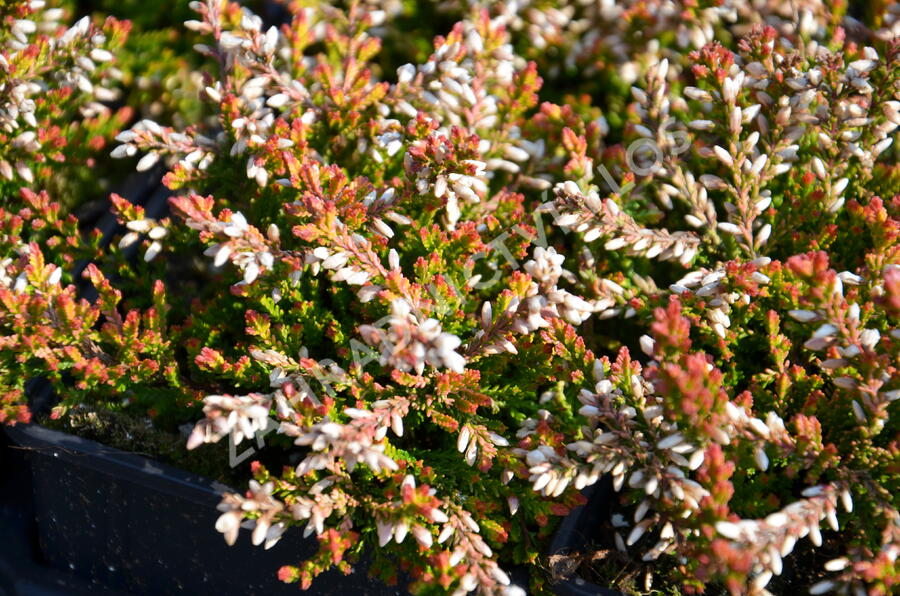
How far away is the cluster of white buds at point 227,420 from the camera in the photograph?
1361 mm

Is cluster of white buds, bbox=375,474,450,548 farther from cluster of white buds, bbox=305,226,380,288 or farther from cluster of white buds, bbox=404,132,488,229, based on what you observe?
cluster of white buds, bbox=404,132,488,229

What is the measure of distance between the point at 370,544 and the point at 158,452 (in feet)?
1.74

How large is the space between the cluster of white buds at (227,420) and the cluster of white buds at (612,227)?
26.4 inches

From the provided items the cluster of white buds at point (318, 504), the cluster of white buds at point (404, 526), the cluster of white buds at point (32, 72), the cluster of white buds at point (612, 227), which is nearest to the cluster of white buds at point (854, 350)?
the cluster of white buds at point (612, 227)

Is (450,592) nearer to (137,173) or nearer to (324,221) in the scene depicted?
(324,221)

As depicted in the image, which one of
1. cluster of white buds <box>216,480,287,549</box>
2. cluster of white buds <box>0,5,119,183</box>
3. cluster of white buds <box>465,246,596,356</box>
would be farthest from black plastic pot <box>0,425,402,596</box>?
cluster of white buds <box>0,5,119,183</box>

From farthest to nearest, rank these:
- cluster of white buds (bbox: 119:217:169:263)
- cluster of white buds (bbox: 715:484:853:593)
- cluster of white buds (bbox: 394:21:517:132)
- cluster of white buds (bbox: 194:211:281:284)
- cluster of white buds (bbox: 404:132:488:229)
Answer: cluster of white buds (bbox: 394:21:517:132) → cluster of white buds (bbox: 119:217:169:263) → cluster of white buds (bbox: 404:132:488:229) → cluster of white buds (bbox: 194:211:281:284) → cluster of white buds (bbox: 715:484:853:593)

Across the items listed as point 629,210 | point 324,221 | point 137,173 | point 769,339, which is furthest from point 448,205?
point 137,173

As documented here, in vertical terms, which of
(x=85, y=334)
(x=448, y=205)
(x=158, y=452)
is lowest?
(x=158, y=452)

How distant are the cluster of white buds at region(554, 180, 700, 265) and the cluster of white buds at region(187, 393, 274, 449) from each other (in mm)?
670

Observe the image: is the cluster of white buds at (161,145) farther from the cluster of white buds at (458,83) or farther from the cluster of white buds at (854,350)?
the cluster of white buds at (854,350)

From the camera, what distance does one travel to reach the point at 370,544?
1.61 m

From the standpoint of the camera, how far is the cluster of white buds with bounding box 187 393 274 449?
1.36 m

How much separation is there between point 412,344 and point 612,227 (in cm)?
55
